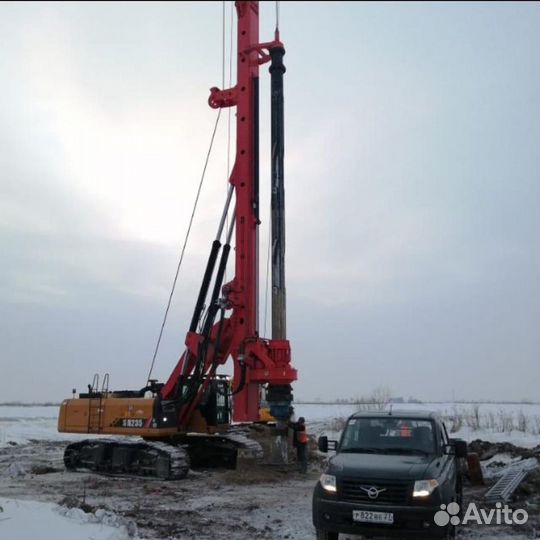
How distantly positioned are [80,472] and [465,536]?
1046 centimetres

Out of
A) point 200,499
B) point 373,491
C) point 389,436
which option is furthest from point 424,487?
point 200,499

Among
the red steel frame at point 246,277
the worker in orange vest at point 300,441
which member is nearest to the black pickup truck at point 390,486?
the red steel frame at point 246,277

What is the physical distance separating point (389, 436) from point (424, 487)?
4.61ft

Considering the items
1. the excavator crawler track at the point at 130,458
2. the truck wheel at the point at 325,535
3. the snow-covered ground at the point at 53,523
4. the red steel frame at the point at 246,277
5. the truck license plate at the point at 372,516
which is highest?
the red steel frame at the point at 246,277

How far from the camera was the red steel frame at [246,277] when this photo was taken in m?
15.0

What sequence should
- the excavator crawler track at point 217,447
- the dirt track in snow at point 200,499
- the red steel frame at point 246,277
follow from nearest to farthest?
the dirt track in snow at point 200,499
the red steel frame at point 246,277
the excavator crawler track at point 217,447

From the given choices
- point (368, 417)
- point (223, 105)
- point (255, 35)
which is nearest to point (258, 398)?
point (368, 417)

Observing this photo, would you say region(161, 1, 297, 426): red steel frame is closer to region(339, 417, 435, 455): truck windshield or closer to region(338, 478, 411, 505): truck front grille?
region(339, 417, 435, 455): truck windshield

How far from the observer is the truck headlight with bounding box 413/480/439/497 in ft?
25.6

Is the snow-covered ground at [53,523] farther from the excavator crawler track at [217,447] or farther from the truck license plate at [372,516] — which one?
the excavator crawler track at [217,447]

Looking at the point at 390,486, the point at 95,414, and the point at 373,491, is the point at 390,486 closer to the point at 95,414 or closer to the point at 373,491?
the point at 373,491

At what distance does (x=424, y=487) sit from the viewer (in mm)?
7832

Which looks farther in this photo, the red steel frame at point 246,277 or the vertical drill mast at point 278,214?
the vertical drill mast at point 278,214

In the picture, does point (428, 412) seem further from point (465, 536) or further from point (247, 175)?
point (247, 175)
